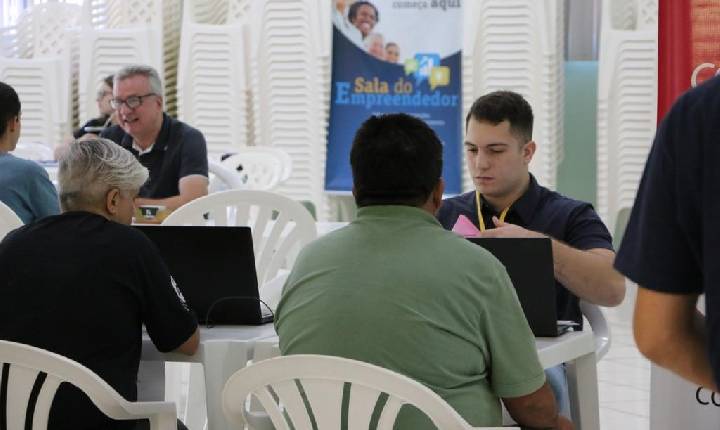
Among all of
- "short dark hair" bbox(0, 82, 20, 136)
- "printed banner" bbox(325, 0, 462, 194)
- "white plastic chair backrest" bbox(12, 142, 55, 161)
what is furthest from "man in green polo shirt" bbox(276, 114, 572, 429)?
"printed banner" bbox(325, 0, 462, 194)

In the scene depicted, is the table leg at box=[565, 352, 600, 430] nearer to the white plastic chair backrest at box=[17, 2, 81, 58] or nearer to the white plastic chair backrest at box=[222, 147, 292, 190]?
the white plastic chair backrest at box=[222, 147, 292, 190]

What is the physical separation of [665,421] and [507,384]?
133 cm

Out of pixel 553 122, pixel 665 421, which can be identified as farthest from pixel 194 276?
pixel 553 122

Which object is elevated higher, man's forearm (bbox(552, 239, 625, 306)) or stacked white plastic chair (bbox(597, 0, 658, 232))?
stacked white plastic chair (bbox(597, 0, 658, 232))

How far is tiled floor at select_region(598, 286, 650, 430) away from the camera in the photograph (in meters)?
4.99

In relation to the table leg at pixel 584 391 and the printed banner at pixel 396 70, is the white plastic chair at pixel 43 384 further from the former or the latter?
the printed banner at pixel 396 70

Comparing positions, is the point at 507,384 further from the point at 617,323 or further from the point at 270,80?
the point at 270,80

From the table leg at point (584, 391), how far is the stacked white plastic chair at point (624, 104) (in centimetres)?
462

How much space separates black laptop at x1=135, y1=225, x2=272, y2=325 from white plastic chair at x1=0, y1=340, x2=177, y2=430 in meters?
0.54

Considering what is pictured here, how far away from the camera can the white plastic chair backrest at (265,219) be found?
4258 mm

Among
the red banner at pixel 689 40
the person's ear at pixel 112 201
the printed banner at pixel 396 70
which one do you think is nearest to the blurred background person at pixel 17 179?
the person's ear at pixel 112 201

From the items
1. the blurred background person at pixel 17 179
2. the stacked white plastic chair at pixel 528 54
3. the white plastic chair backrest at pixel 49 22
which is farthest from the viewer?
the white plastic chair backrest at pixel 49 22

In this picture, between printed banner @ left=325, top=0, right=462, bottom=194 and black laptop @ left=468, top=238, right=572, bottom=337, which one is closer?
black laptop @ left=468, top=238, right=572, bottom=337

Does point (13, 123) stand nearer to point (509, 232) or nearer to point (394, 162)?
point (509, 232)
